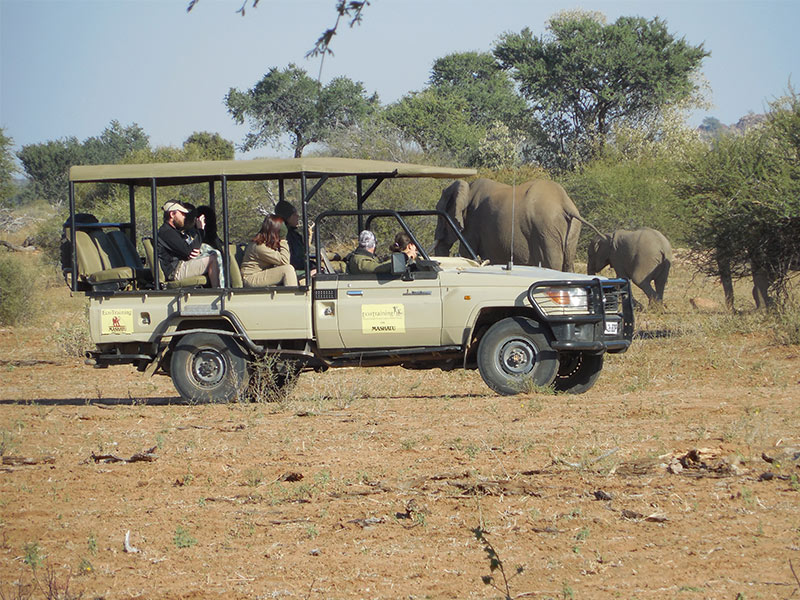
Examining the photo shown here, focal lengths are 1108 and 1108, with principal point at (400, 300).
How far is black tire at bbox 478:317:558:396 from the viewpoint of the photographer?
9953mm

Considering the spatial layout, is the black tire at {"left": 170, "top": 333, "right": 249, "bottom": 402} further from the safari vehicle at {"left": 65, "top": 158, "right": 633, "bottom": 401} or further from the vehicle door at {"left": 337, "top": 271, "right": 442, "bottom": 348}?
the vehicle door at {"left": 337, "top": 271, "right": 442, "bottom": 348}

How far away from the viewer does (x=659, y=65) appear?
44.2m

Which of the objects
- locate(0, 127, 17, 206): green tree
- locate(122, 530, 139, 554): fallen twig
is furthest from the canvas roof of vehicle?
locate(0, 127, 17, 206): green tree

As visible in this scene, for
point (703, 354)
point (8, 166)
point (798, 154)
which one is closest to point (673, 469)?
point (703, 354)

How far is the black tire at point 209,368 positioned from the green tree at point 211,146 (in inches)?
1214

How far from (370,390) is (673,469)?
539 centimetres

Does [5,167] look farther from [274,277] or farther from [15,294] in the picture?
[274,277]

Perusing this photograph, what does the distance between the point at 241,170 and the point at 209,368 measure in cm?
188

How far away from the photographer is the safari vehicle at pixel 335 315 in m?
9.90

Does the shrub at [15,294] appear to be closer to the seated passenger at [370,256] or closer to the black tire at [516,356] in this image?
the seated passenger at [370,256]

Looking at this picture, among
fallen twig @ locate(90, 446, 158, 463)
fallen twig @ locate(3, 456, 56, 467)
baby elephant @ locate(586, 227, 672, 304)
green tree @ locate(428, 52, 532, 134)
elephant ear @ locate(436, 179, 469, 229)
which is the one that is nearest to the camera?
fallen twig @ locate(90, 446, 158, 463)

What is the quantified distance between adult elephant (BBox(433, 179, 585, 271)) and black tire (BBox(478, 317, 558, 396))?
9.72m

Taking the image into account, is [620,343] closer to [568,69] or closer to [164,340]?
[164,340]

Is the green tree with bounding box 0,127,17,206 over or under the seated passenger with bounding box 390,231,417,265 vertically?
over
